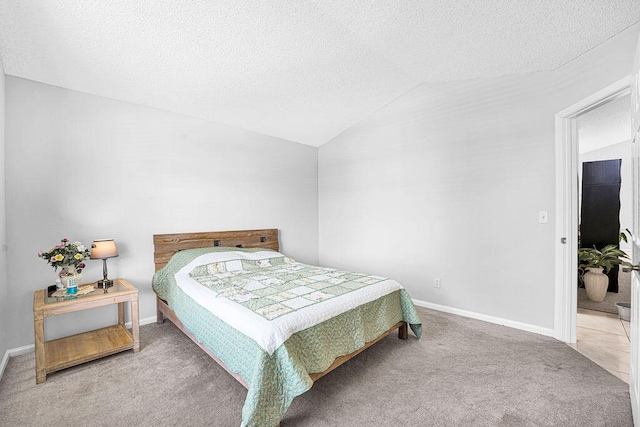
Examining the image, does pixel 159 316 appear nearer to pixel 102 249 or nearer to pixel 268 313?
pixel 102 249

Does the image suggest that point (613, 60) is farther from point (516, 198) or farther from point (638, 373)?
point (638, 373)

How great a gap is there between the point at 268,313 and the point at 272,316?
0.06m

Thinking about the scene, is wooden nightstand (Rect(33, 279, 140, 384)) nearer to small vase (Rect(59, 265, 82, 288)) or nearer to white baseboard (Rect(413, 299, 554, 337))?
small vase (Rect(59, 265, 82, 288))

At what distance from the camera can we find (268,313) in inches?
72.3

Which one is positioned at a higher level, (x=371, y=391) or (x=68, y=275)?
(x=68, y=275)

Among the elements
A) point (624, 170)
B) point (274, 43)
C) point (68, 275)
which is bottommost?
point (68, 275)

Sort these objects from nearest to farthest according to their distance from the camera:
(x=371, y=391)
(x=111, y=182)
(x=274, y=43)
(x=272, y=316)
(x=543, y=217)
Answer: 1. (x=272, y=316)
2. (x=371, y=391)
3. (x=274, y=43)
4. (x=543, y=217)
5. (x=111, y=182)

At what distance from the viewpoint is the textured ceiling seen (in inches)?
80.1

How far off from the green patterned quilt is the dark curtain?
10.4 ft

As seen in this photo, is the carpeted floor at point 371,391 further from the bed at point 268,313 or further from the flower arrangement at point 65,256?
the flower arrangement at point 65,256

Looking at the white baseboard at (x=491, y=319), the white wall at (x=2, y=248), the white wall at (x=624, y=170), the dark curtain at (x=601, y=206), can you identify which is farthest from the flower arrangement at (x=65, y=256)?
the white wall at (x=624, y=170)

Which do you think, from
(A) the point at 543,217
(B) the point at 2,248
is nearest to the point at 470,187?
(A) the point at 543,217

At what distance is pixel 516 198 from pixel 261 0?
9.35 ft

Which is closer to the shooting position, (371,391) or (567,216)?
(371,391)
